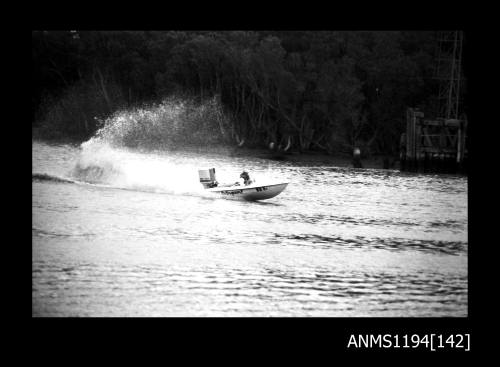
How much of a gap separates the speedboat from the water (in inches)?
14.3

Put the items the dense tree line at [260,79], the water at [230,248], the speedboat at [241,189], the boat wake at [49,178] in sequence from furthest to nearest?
the dense tree line at [260,79] → the boat wake at [49,178] → the speedboat at [241,189] → the water at [230,248]

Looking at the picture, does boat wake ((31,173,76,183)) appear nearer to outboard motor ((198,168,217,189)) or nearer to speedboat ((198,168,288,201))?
outboard motor ((198,168,217,189))

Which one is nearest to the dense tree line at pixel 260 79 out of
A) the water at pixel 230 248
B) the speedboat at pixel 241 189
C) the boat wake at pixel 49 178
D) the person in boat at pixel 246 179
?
the water at pixel 230 248

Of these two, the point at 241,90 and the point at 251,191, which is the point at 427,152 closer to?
the point at 251,191

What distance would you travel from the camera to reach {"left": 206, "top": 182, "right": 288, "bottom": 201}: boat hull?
108 feet

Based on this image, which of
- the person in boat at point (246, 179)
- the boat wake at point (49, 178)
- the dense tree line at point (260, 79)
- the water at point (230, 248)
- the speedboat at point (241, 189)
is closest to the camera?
the water at point (230, 248)

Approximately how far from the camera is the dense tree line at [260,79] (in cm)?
6775

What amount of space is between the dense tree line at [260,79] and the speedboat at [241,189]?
1339 inches

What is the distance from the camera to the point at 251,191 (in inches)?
1305

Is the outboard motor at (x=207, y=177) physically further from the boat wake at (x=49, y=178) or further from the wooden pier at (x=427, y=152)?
the wooden pier at (x=427, y=152)

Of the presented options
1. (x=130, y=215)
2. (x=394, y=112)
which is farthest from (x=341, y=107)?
(x=130, y=215)

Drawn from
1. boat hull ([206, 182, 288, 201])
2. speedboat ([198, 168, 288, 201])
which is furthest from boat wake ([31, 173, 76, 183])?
boat hull ([206, 182, 288, 201])
